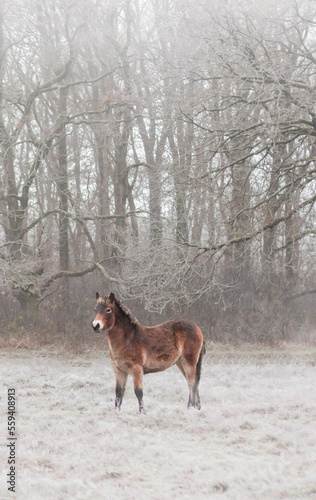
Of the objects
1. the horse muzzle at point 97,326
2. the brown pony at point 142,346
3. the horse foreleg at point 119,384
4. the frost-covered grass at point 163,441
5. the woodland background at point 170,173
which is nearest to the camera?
the frost-covered grass at point 163,441

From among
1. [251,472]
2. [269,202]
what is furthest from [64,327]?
[251,472]

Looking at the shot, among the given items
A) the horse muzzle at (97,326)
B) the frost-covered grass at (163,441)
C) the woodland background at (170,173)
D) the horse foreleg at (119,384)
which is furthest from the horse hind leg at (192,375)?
the woodland background at (170,173)

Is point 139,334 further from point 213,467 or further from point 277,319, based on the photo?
point 277,319

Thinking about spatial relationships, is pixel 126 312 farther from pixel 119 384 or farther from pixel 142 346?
pixel 119 384

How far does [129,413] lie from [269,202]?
695 centimetres

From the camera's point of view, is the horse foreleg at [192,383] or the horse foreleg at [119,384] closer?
the horse foreleg at [119,384]

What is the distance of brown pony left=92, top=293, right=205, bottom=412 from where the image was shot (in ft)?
21.3

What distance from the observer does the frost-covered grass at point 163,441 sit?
16.1 feet

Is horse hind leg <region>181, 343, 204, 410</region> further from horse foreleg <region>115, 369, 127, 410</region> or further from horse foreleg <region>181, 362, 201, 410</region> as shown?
horse foreleg <region>115, 369, 127, 410</region>

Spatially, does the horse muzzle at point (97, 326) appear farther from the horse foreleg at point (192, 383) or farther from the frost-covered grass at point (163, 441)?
the horse foreleg at point (192, 383)

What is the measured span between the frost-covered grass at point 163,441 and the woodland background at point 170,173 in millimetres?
3672

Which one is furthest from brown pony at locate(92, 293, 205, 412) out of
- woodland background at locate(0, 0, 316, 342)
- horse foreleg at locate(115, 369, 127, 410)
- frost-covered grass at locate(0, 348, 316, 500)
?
woodland background at locate(0, 0, 316, 342)

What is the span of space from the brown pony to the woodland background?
4.75 m

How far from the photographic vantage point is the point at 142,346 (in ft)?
22.0
